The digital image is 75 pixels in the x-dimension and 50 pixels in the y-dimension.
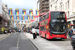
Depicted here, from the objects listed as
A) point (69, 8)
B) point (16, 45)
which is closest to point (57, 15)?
point (16, 45)

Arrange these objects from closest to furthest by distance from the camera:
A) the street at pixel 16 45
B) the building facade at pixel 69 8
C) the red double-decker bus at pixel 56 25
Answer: the street at pixel 16 45, the red double-decker bus at pixel 56 25, the building facade at pixel 69 8

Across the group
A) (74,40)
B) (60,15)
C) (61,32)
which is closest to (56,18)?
(60,15)

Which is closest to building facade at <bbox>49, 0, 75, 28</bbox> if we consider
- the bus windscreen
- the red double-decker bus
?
the bus windscreen

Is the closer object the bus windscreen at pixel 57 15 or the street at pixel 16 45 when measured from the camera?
the street at pixel 16 45

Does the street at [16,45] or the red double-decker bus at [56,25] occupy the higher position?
the red double-decker bus at [56,25]

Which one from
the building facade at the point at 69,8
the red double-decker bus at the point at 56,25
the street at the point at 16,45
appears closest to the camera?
the street at the point at 16,45

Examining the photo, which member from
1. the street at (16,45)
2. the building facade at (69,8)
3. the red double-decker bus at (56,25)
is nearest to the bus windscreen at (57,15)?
the red double-decker bus at (56,25)

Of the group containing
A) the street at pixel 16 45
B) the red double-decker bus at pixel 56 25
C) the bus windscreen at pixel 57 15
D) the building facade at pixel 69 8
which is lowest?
the street at pixel 16 45

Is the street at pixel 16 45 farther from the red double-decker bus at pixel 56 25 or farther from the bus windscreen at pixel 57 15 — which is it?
the bus windscreen at pixel 57 15

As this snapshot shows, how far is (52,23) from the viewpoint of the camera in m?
18.8

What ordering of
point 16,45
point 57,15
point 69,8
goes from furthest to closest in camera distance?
point 69,8 < point 57,15 < point 16,45

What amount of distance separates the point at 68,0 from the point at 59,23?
821 inches

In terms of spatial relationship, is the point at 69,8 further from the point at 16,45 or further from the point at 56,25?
the point at 16,45

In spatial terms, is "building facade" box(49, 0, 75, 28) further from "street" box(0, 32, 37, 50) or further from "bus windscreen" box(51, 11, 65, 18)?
"street" box(0, 32, 37, 50)
